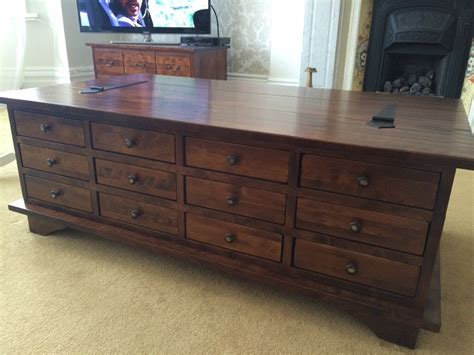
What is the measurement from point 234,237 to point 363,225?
0.39 meters

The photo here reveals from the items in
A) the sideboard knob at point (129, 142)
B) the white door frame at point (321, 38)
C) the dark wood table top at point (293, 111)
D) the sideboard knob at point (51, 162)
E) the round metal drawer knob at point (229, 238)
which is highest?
the white door frame at point (321, 38)

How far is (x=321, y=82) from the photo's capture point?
9.86ft

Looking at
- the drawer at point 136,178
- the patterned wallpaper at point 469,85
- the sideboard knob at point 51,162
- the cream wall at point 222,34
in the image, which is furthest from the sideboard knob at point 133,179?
the patterned wallpaper at point 469,85

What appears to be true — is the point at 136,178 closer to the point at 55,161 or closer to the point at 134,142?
the point at 134,142

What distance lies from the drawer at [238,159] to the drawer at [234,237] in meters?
0.18

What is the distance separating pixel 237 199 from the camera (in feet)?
3.86

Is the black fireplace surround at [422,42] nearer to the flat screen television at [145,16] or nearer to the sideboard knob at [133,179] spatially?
the flat screen television at [145,16]

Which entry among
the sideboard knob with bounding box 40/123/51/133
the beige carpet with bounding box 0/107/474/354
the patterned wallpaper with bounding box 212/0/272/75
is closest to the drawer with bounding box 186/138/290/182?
the beige carpet with bounding box 0/107/474/354

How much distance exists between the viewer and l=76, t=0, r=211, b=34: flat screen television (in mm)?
3123

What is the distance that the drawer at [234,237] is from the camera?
1179 mm

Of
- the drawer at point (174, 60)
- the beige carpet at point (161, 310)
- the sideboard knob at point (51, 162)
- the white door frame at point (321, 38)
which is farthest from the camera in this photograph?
the drawer at point (174, 60)

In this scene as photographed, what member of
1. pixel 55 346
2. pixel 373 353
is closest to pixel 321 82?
pixel 373 353

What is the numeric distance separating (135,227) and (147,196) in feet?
0.46

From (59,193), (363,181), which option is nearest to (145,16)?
(59,193)
